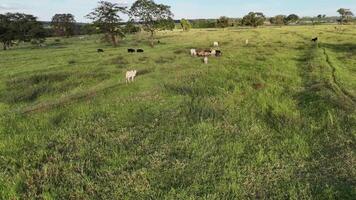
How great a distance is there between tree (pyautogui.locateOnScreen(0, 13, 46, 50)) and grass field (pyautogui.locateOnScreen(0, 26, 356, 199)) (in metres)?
57.0

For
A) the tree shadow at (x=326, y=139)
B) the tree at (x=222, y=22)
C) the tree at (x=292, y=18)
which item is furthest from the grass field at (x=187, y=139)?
the tree at (x=292, y=18)

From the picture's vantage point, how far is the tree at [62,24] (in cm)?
11944

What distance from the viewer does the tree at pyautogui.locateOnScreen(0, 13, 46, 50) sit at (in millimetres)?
77438

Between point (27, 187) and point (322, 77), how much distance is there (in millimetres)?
20092

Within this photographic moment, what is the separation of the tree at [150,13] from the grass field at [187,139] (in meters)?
38.7

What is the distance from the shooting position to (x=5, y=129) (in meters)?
16.2

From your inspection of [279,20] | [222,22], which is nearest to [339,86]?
[222,22]

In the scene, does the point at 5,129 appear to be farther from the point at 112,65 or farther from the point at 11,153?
the point at 112,65

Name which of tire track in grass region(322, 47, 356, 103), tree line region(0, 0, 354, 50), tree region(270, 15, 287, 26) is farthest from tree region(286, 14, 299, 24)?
tire track in grass region(322, 47, 356, 103)

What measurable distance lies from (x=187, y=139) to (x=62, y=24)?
376 feet

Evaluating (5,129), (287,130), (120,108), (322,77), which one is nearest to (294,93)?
(322,77)

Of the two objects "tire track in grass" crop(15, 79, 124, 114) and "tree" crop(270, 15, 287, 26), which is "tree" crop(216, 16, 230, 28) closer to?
"tree" crop(270, 15, 287, 26)

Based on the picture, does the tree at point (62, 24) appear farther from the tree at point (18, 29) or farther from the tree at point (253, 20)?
the tree at point (253, 20)

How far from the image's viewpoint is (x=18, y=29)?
263 feet
